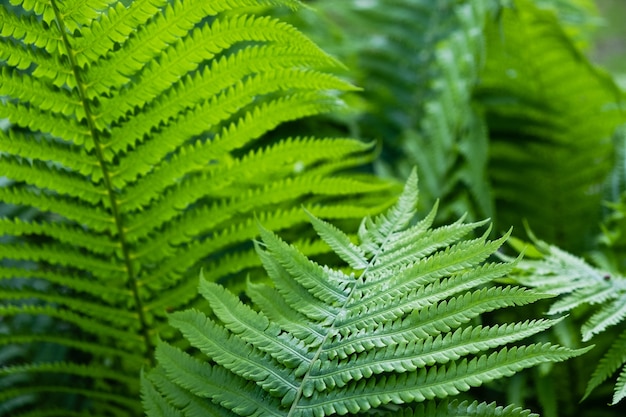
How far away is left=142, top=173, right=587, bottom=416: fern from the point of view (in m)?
0.53

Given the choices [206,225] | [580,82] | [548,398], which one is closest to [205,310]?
[206,225]

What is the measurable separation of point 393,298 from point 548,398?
350 millimetres

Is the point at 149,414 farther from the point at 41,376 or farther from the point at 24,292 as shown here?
the point at 41,376

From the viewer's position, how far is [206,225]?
768 mm

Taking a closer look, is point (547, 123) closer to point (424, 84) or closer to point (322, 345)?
point (424, 84)

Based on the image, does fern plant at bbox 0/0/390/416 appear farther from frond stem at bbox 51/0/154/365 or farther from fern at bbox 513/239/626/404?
fern at bbox 513/239/626/404

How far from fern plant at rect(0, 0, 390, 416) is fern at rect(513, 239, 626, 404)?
0.71ft

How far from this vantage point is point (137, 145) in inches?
30.3

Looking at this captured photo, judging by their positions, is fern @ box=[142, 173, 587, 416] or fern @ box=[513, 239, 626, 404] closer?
Result: fern @ box=[142, 173, 587, 416]

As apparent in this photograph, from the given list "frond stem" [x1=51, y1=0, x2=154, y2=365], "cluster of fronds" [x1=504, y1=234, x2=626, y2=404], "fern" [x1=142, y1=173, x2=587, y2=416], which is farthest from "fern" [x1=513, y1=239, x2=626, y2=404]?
"frond stem" [x1=51, y1=0, x2=154, y2=365]

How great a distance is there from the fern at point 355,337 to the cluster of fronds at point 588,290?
0.39 feet

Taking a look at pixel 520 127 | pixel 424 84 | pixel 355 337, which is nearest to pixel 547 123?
pixel 520 127

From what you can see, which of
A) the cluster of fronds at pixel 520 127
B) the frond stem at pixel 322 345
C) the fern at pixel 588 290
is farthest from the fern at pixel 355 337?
the cluster of fronds at pixel 520 127

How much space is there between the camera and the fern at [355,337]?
53 cm
